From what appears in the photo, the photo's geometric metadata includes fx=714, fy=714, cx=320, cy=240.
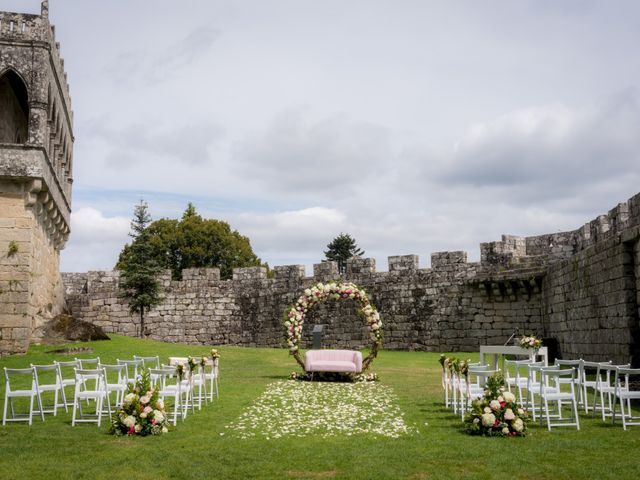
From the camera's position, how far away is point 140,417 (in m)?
9.81

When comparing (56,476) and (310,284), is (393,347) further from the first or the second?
(56,476)

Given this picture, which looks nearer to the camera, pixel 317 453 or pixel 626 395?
pixel 317 453

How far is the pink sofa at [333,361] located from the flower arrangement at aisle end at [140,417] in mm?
7322

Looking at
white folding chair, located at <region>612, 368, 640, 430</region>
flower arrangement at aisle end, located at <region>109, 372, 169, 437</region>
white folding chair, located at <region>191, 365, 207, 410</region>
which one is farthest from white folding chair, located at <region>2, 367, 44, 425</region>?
white folding chair, located at <region>612, 368, 640, 430</region>

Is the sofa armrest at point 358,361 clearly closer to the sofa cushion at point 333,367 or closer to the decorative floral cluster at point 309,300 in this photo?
the sofa cushion at point 333,367

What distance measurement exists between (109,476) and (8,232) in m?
13.8

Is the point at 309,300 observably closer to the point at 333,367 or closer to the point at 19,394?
the point at 333,367

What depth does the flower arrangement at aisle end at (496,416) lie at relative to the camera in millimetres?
9523

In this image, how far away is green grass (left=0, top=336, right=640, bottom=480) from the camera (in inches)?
296

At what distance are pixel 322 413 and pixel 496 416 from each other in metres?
3.23

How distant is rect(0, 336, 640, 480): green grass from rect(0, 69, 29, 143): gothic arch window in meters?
14.6

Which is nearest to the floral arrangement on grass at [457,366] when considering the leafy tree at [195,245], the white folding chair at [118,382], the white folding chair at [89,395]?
the white folding chair at [118,382]

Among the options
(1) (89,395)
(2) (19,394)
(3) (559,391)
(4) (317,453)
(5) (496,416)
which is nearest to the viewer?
(4) (317,453)

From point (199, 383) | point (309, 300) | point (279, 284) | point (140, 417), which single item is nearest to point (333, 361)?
point (309, 300)
